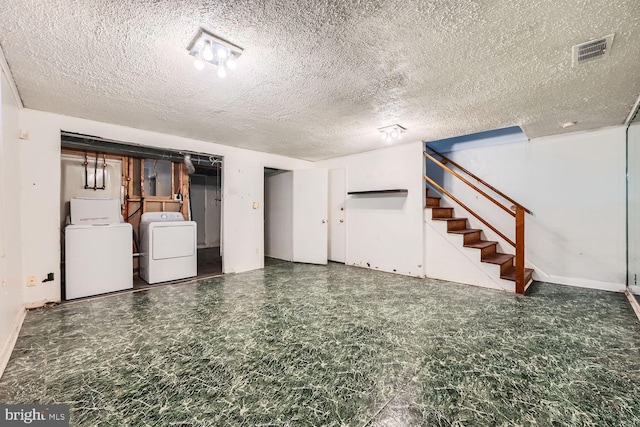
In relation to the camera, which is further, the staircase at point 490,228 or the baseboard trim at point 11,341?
the staircase at point 490,228

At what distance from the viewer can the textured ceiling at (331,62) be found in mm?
1507

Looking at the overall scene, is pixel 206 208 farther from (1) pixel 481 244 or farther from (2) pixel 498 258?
(2) pixel 498 258

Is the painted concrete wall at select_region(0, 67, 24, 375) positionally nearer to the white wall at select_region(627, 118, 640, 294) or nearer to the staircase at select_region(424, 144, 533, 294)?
the staircase at select_region(424, 144, 533, 294)

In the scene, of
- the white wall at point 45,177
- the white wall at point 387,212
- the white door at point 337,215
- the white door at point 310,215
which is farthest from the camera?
the white door at point 337,215

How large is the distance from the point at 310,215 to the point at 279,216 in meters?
1.03

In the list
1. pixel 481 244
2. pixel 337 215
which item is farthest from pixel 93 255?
pixel 481 244

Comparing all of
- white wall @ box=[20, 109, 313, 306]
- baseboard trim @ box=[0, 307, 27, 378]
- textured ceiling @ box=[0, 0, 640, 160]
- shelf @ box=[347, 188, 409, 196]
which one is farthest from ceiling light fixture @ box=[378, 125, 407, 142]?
baseboard trim @ box=[0, 307, 27, 378]

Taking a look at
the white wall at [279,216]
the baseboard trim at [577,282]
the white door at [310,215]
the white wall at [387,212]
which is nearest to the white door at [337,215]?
the white wall at [387,212]

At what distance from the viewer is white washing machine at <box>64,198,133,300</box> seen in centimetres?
316

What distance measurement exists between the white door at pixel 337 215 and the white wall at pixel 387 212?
161 millimetres

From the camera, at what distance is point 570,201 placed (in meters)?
3.79

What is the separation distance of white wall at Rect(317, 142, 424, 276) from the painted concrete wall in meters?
4.56

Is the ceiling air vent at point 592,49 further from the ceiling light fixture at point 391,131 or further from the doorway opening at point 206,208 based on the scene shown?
the doorway opening at point 206,208

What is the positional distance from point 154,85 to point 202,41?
1037 millimetres
